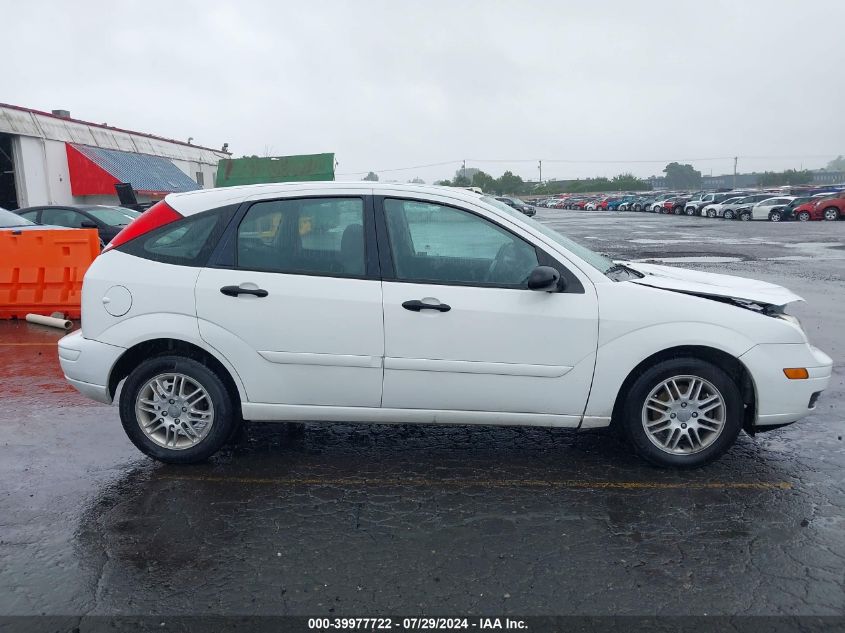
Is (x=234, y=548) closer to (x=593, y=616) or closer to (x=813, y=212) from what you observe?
(x=593, y=616)

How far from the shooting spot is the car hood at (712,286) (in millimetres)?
4500

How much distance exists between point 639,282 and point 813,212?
136ft

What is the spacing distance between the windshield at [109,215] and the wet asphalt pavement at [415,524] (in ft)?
35.7

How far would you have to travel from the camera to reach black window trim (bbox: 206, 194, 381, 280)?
444 centimetres

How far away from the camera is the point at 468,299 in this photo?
4.32 metres

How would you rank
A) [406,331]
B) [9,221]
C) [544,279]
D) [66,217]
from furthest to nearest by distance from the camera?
[66,217], [9,221], [406,331], [544,279]

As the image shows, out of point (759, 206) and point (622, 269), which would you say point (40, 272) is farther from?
point (759, 206)

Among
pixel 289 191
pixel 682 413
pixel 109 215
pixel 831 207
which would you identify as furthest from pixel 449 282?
pixel 831 207

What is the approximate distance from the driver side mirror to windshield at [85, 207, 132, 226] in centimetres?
1332

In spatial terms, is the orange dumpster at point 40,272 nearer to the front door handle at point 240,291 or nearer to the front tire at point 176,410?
the front tire at point 176,410

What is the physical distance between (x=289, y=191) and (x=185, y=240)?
0.73 meters

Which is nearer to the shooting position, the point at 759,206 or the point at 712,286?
the point at 712,286

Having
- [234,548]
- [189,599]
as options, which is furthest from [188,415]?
[189,599]

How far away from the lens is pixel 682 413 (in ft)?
14.6
